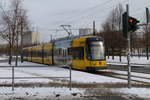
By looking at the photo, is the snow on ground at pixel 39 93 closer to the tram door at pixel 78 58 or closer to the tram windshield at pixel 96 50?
the tram windshield at pixel 96 50

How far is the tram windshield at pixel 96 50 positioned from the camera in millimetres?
21448

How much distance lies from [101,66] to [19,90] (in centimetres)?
1210

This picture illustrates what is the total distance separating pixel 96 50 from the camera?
71.0 ft

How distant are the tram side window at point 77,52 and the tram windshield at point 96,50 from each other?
3.37ft

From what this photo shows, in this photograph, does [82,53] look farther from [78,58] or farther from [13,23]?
[13,23]

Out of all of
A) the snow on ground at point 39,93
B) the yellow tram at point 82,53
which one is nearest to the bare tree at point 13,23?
the yellow tram at point 82,53

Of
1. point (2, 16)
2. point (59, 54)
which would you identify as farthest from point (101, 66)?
point (2, 16)

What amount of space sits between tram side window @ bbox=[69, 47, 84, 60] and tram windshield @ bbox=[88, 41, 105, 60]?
1.03 m

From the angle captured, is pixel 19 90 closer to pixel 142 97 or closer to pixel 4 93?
pixel 4 93

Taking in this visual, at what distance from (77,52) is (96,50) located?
2.31m

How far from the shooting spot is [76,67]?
76.9 feet

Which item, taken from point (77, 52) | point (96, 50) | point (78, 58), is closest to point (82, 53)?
point (78, 58)

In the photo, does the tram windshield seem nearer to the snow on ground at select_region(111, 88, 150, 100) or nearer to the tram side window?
the tram side window

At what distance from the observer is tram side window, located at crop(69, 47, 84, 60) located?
22.3 metres
